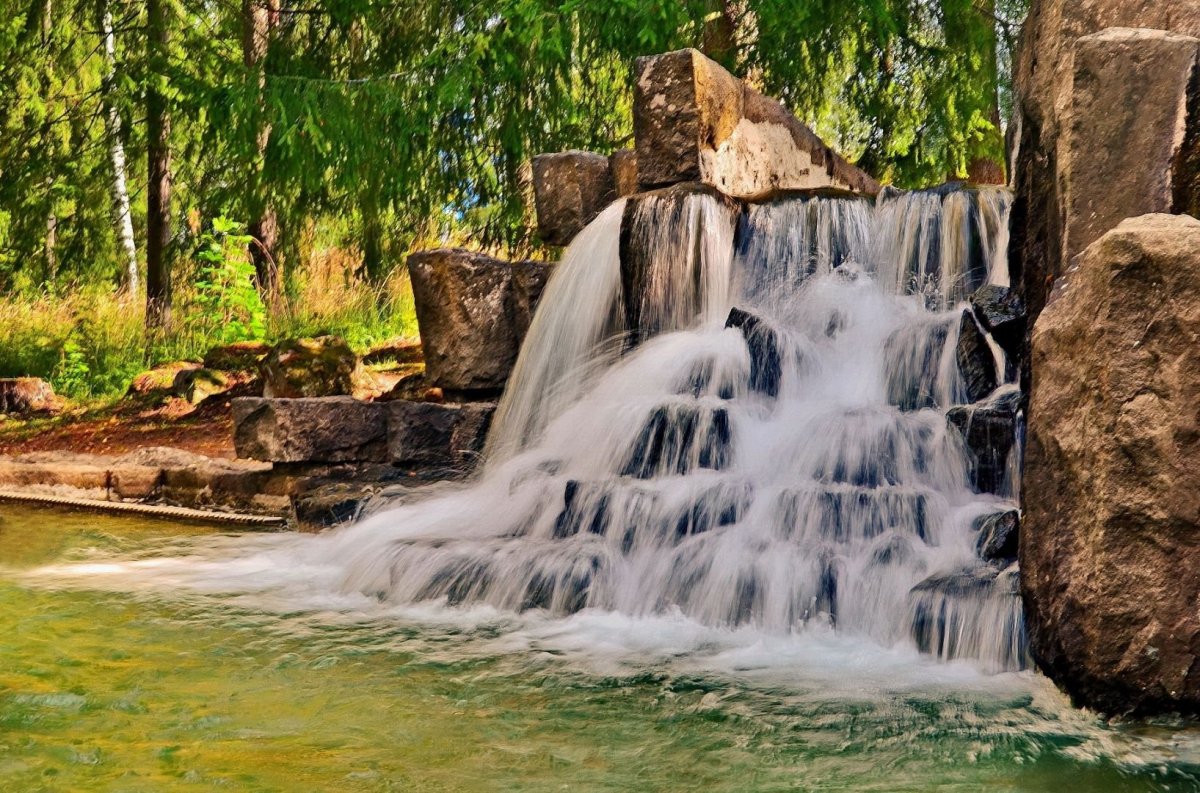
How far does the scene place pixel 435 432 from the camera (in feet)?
21.9

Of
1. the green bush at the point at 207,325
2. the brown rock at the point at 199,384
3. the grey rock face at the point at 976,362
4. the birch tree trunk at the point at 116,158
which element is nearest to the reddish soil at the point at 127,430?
the brown rock at the point at 199,384

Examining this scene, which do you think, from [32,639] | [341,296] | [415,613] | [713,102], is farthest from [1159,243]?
[341,296]

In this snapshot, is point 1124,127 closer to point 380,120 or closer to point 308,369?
point 308,369

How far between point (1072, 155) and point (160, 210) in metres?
10.6

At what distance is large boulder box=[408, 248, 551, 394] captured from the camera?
684cm

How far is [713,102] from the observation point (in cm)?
653

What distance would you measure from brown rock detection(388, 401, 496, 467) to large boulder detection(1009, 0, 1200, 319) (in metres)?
2.92

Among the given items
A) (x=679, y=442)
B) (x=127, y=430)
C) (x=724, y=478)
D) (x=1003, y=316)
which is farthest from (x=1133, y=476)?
(x=127, y=430)

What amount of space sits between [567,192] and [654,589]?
3418 mm

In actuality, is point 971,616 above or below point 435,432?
below

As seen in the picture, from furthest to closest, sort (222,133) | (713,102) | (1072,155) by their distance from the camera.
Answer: (222,133)
(713,102)
(1072,155)

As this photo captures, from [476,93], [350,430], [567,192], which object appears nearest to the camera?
[350,430]

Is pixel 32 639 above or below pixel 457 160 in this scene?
below

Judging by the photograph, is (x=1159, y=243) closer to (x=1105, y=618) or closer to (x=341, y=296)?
(x=1105, y=618)
